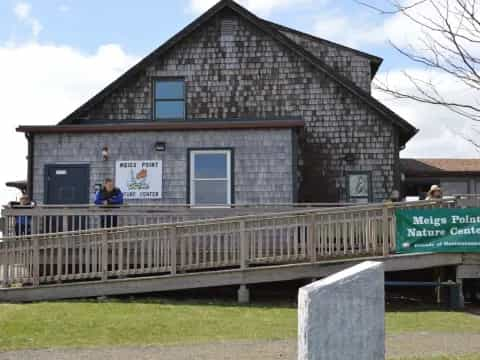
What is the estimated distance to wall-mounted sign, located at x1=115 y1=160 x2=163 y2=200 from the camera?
15.8m

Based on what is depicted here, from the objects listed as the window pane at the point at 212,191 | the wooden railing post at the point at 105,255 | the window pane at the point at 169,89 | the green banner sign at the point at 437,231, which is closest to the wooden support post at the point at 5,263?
the wooden railing post at the point at 105,255

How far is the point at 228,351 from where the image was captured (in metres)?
7.94

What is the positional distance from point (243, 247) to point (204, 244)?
0.77 m

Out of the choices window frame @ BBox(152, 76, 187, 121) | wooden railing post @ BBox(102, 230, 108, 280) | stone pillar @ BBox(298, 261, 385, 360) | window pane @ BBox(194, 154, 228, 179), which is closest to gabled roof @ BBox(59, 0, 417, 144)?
window frame @ BBox(152, 76, 187, 121)

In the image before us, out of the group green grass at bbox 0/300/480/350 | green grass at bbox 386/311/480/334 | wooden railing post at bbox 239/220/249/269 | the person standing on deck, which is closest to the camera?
green grass at bbox 0/300/480/350

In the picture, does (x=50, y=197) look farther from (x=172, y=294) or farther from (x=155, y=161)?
(x=172, y=294)

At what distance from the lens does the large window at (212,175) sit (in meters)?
15.7

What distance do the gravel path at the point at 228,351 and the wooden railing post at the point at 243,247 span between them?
3.72m

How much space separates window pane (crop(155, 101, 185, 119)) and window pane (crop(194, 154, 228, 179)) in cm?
346

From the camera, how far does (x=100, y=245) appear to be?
12336mm

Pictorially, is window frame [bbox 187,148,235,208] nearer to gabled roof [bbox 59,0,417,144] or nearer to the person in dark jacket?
the person in dark jacket

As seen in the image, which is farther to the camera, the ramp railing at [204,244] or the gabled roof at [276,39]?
the gabled roof at [276,39]

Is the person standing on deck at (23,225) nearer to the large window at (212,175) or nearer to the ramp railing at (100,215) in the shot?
the ramp railing at (100,215)

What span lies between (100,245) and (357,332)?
8.64 metres
